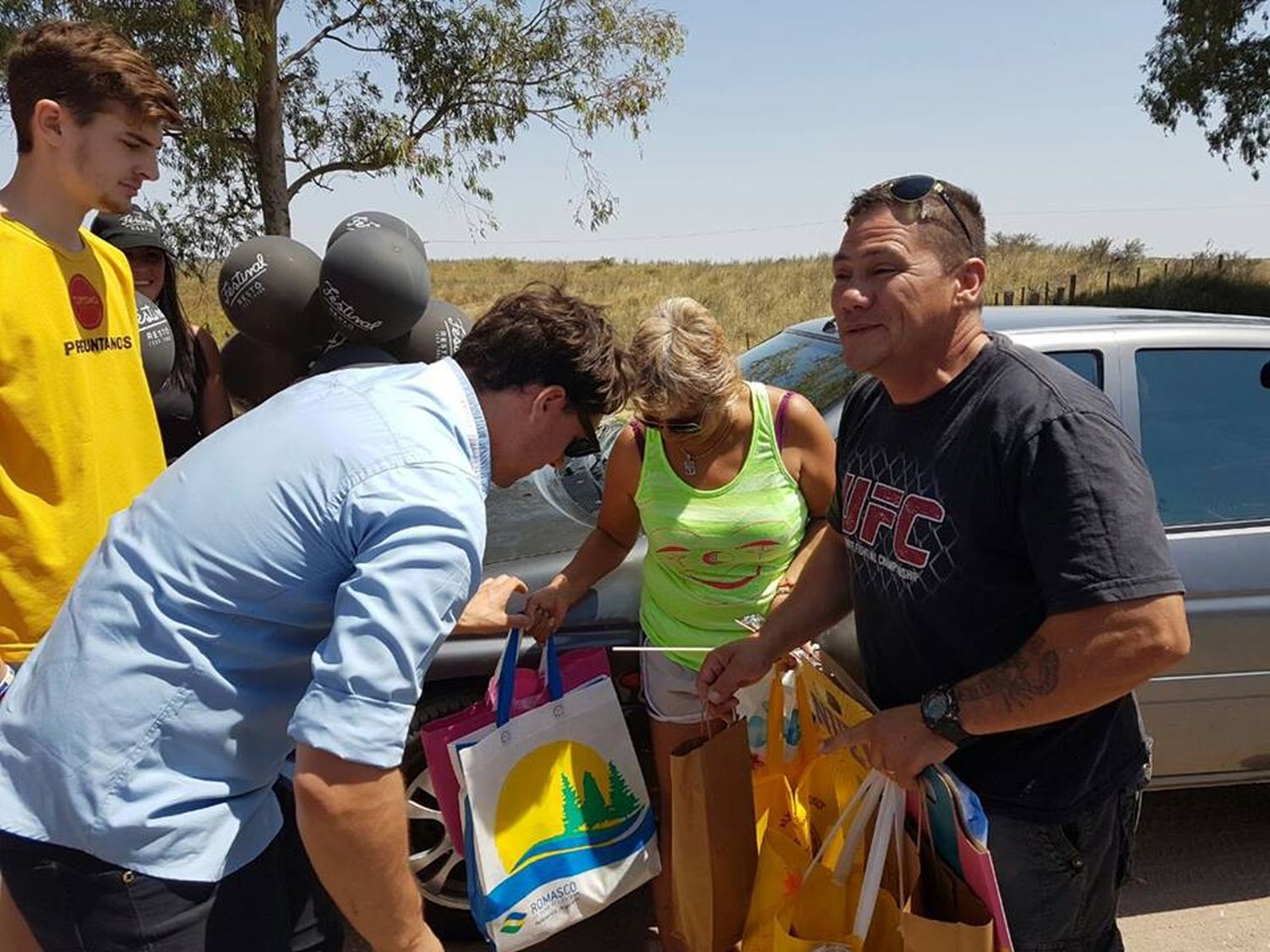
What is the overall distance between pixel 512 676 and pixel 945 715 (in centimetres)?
98

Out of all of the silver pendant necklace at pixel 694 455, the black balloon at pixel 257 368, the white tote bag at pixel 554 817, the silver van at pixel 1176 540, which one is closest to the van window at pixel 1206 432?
the silver van at pixel 1176 540

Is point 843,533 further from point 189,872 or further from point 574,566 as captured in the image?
point 189,872

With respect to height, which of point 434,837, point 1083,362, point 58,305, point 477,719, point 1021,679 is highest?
point 58,305

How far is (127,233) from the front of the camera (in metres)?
3.23

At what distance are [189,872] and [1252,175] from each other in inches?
957

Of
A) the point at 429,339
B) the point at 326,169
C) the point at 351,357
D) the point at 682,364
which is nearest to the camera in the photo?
the point at 682,364

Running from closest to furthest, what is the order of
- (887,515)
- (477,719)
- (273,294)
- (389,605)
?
(389,605)
(887,515)
(477,719)
(273,294)

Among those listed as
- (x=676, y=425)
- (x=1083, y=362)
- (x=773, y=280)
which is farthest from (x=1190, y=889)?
(x=773, y=280)

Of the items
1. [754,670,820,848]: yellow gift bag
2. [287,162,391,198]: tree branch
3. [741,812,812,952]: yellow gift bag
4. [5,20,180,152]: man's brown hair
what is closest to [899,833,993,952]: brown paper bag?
[741,812,812,952]: yellow gift bag

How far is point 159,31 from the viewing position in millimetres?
7375

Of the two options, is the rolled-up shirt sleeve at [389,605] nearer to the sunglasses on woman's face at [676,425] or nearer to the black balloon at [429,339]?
the sunglasses on woman's face at [676,425]

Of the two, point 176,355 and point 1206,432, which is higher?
point 176,355

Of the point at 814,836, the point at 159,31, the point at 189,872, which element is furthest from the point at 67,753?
the point at 159,31

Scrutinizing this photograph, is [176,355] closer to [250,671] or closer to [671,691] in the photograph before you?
[671,691]
